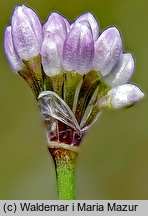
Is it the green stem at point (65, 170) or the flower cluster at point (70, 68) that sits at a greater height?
the flower cluster at point (70, 68)

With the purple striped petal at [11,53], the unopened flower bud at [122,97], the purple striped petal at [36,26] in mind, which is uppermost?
the purple striped petal at [36,26]

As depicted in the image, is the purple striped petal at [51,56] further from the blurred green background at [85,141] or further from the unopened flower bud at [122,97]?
the blurred green background at [85,141]

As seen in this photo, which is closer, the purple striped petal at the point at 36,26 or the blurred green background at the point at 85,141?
the purple striped petal at the point at 36,26

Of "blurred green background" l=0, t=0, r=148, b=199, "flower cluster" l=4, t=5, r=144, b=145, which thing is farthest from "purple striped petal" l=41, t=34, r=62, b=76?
"blurred green background" l=0, t=0, r=148, b=199

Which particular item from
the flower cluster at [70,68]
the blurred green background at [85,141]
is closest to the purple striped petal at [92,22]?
the flower cluster at [70,68]

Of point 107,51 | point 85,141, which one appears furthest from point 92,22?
point 85,141

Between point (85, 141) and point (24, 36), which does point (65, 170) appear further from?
point (85, 141)

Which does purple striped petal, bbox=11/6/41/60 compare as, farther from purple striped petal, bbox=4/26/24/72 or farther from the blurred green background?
the blurred green background

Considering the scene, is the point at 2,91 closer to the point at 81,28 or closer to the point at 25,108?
the point at 25,108
